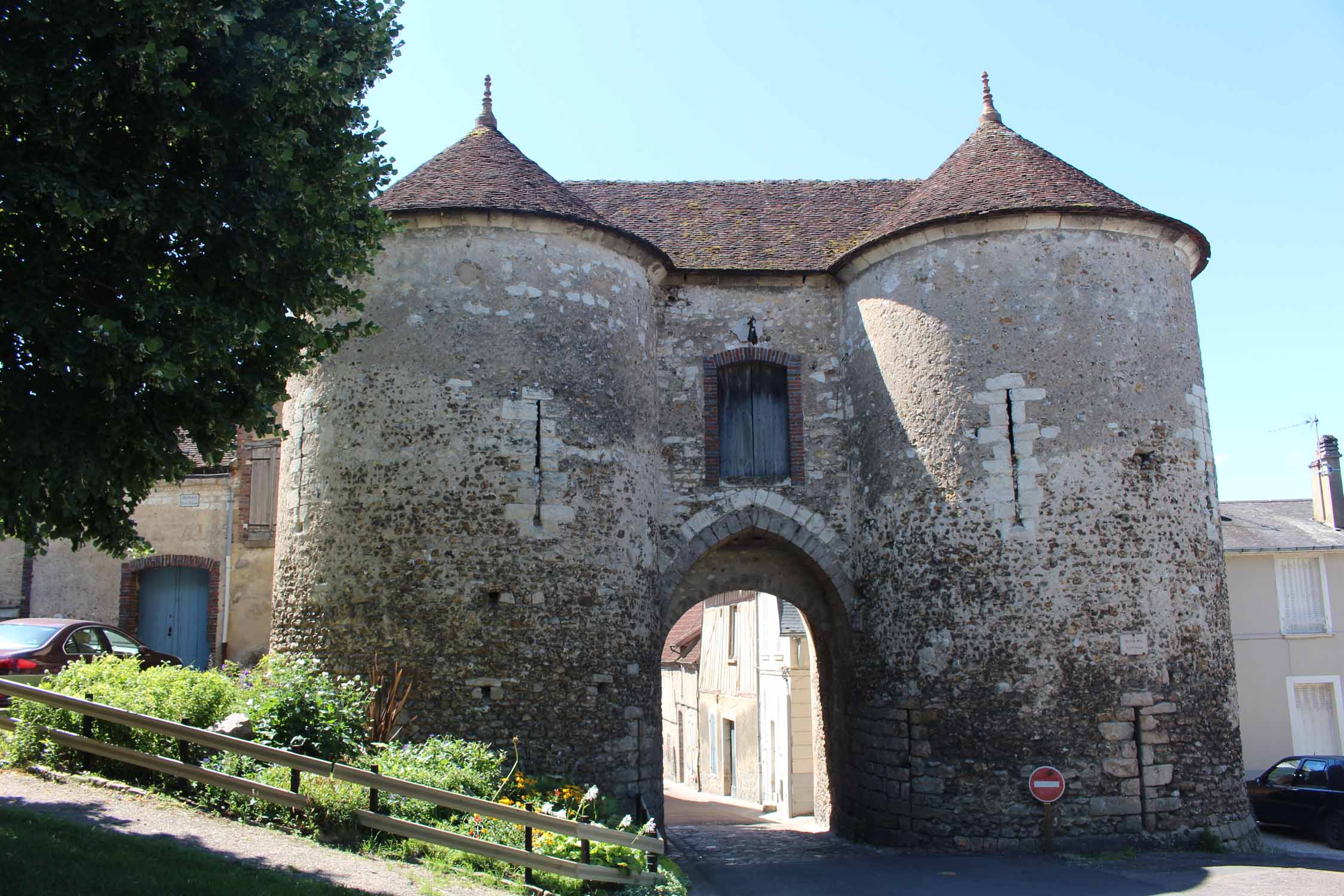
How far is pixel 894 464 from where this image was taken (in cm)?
1347

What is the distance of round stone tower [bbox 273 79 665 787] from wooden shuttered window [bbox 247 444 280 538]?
4.90m

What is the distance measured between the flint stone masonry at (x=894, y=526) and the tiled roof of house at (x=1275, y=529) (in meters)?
6.96

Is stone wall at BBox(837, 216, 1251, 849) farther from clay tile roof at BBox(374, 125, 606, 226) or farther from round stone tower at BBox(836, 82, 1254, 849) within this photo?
clay tile roof at BBox(374, 125, 606, 226)

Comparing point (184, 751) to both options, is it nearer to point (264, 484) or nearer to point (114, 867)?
point (114, 867)

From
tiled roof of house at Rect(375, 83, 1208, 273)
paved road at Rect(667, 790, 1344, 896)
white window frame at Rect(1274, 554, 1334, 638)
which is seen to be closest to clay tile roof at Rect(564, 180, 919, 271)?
tiled roof of house at Rect(375, 83, 1208, 273)

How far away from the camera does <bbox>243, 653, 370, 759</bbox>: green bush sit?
9.70 meters

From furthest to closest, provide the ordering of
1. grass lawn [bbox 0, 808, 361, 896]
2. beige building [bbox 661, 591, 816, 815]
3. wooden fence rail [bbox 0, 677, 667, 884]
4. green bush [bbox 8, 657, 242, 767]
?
beige building [bbox 661, 591, 816, 815]
green bush [bbox 8, 657, 242, 767]
wooden fence rail [bbox 0, 677, 667, 884]
grass lawn [bbox 0, 808, 361, 896]

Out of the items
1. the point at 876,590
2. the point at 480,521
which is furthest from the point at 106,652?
the point at 876,590

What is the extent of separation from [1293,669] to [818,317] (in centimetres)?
1137

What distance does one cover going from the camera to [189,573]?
59.4 feet

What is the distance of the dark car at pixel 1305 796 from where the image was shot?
14798 millimetres

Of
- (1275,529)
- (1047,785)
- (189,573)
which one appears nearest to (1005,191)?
(1047,785)

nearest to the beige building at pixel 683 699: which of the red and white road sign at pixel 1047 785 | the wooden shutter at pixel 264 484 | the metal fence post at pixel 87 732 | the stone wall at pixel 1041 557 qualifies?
the wooden shutter at pixel 264 484

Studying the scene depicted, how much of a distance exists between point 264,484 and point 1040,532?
12575 millimetres
